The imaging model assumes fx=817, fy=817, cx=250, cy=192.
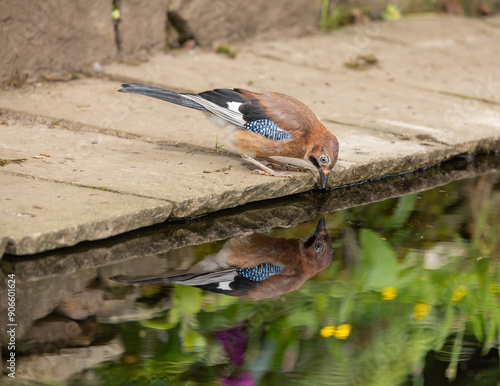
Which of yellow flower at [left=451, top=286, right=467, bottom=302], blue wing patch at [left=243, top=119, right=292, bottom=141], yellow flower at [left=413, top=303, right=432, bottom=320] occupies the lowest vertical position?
yellow flower at [left=451, top=286, right=467, bottom=302]

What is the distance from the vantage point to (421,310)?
3.03m

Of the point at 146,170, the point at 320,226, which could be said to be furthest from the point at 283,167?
the point at 146,170

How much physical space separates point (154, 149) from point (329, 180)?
97cm

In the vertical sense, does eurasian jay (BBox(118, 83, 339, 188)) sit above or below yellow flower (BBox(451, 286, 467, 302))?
above

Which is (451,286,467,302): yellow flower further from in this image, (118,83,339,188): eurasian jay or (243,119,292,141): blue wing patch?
(243,119,292,141): blue wing patch

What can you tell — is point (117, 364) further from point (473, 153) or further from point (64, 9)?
point (64, 9)

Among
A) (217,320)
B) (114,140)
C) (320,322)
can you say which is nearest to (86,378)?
(217,320)

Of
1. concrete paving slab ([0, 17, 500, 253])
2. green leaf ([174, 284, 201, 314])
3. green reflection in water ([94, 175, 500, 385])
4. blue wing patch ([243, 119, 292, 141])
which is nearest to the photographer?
green reflection in water ([94, 175, 500, 385])

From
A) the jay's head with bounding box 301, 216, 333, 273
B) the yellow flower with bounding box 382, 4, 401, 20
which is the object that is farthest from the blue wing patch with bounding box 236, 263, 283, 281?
the yellow flower with bounding box 382, 4, 401, 20

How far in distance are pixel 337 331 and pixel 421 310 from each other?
424 mm

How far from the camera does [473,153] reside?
16.8ft

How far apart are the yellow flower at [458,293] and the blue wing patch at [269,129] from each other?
1.24m

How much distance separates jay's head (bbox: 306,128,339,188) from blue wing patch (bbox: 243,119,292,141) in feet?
0.48

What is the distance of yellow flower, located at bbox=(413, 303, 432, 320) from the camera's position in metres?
2.97
